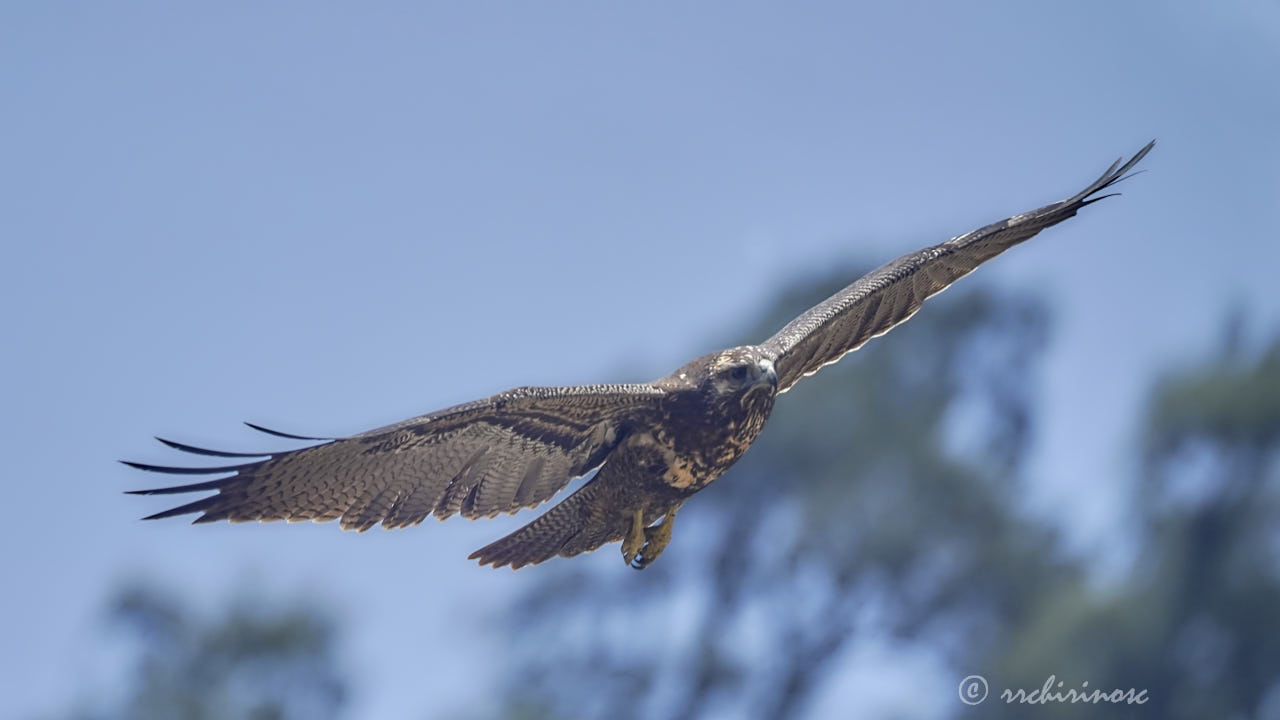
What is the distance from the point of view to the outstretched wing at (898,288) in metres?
7.66

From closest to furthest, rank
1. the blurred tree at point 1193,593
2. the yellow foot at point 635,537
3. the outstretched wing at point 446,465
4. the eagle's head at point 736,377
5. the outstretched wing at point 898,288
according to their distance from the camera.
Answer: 1. the outstretched wing at point 446,465
2. the eagle's head at point 736,377
3. the yellow foot at point 635,537
4. the outstretched wing at point 898,288
5. the blurred tree at point 1193,593

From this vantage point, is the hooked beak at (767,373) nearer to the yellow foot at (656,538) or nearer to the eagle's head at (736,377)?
the eagle's head at (736,377)

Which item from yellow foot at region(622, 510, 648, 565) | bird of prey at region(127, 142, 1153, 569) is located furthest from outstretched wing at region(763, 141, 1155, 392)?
yellow foot at region(622, 510, 648, 565)

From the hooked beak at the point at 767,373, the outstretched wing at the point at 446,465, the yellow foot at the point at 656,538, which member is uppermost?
the outstretched wing at the point at 446,465

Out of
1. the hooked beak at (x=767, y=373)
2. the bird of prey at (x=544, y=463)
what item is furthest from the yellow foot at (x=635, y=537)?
the hooked beak at (x=767, y=373)

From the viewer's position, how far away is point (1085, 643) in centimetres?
2594

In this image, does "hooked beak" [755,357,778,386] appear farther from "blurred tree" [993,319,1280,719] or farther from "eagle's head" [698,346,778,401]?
"blurred tree" [993,319,1280,719]

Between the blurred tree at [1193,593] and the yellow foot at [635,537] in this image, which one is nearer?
the yellow foot at [635,537]

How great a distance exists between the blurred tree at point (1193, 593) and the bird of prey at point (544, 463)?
2024 centimetres

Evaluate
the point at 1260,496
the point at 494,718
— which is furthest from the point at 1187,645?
the point at 494,718

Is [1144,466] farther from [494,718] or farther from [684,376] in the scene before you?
[684,376]

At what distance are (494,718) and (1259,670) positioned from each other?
14122mm

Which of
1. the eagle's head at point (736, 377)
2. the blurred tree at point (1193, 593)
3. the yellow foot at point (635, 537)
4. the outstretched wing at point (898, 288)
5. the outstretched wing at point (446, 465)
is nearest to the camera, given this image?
the outstretched wing at point (446, 465)

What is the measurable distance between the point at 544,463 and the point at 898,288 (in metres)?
2.48
